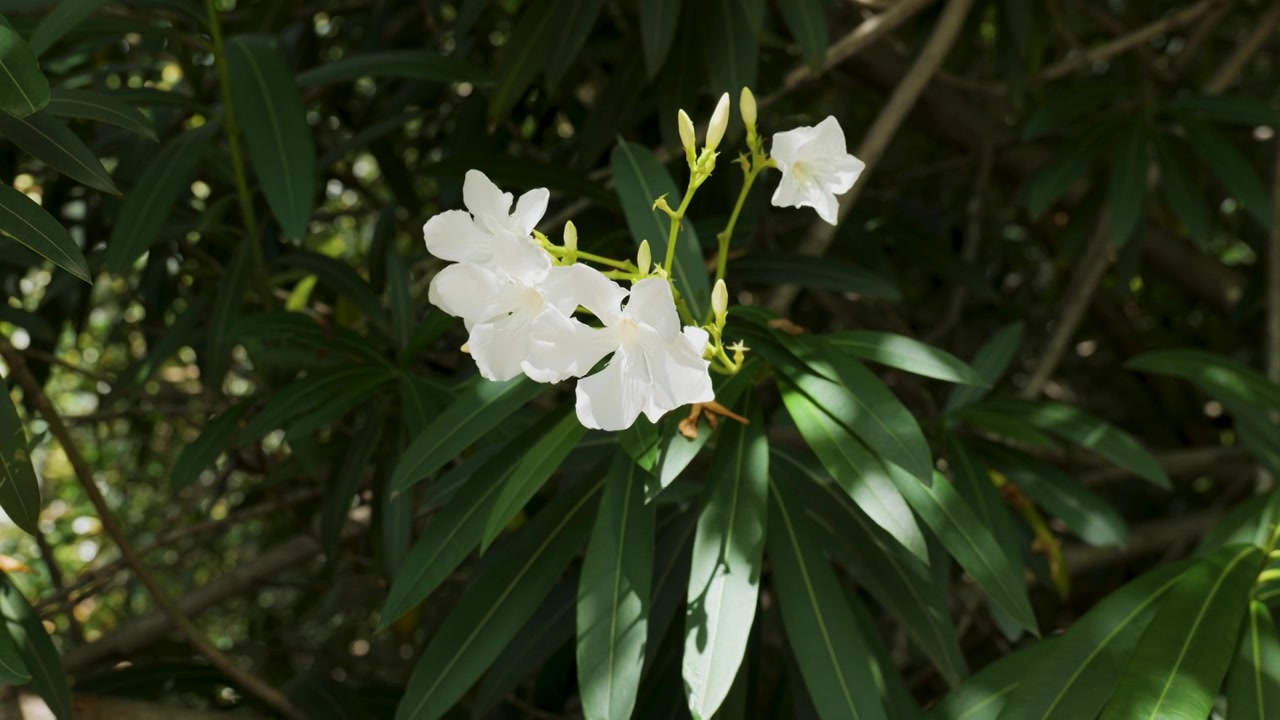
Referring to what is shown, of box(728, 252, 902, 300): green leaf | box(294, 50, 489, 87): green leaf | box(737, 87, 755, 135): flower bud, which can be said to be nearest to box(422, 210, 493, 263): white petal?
box(737, 87, 755, 135): flower bud

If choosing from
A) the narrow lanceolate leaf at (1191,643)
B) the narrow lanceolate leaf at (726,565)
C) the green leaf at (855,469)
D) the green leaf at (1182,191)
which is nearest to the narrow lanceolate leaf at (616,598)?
the narrow lanceolate leaf at (726,565)

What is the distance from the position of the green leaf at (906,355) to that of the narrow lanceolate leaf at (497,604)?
10.9 inches

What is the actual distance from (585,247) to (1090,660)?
78 centimetres

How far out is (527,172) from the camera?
5.32 feet

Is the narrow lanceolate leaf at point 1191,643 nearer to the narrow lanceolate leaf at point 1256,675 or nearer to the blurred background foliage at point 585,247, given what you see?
the narrow lanceolate leaf at point 1256,675

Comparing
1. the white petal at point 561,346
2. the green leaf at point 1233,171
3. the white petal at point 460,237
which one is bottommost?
the white petal at point 561,346

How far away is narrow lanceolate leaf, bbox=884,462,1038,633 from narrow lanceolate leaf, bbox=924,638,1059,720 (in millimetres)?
91

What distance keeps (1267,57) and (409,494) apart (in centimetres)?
261

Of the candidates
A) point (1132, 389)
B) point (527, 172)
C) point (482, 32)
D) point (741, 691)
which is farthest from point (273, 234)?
point (1132, 389)

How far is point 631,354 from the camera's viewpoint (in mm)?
848

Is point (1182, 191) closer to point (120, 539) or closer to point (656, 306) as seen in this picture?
point (656, 306)

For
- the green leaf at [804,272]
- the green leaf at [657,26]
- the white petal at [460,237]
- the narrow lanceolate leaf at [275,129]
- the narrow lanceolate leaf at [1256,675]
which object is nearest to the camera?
the white petal at [460,237]

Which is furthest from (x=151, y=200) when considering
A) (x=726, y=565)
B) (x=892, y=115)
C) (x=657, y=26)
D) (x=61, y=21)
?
(x=892, y=115)

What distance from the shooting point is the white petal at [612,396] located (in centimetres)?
85
